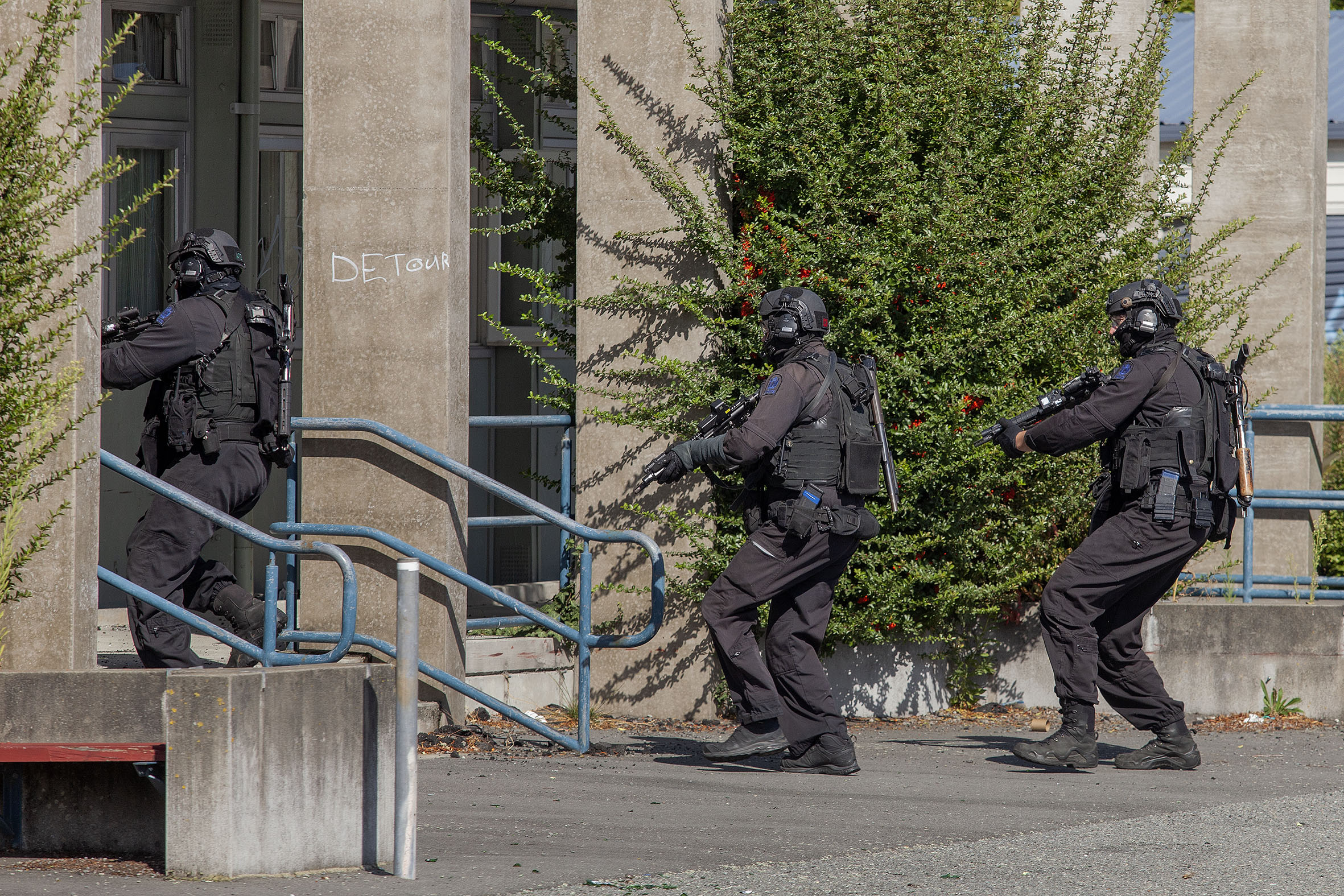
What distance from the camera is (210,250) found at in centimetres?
670

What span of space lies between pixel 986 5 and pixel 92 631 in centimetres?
581

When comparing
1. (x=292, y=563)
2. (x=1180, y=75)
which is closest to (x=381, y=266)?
(x=292, y=563)

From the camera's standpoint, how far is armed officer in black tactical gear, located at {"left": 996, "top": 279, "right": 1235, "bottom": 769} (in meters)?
6.66

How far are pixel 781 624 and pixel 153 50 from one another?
537cm

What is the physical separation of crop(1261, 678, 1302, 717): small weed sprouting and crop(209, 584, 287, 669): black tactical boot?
5014mm

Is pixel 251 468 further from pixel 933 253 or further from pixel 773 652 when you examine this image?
pixel 933 253

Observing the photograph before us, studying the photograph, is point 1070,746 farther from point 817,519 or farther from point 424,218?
point 424,218

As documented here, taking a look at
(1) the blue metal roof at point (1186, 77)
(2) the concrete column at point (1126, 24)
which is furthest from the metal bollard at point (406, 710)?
(1) the blue metal roof at point (1186, 77)

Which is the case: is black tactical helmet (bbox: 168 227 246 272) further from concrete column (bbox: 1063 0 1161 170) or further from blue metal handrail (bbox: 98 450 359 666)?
concrete column (bbox: 1063 0 1161 170)

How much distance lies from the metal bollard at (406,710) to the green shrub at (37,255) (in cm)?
120

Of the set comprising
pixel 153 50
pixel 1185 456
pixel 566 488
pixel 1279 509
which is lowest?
pixel 1279 509

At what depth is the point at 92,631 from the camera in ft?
17.5

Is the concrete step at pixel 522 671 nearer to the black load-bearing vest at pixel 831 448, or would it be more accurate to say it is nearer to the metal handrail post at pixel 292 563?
the metal handrail post at pixel 292 563

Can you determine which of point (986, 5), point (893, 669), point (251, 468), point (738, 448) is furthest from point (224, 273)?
point (986, 5)
